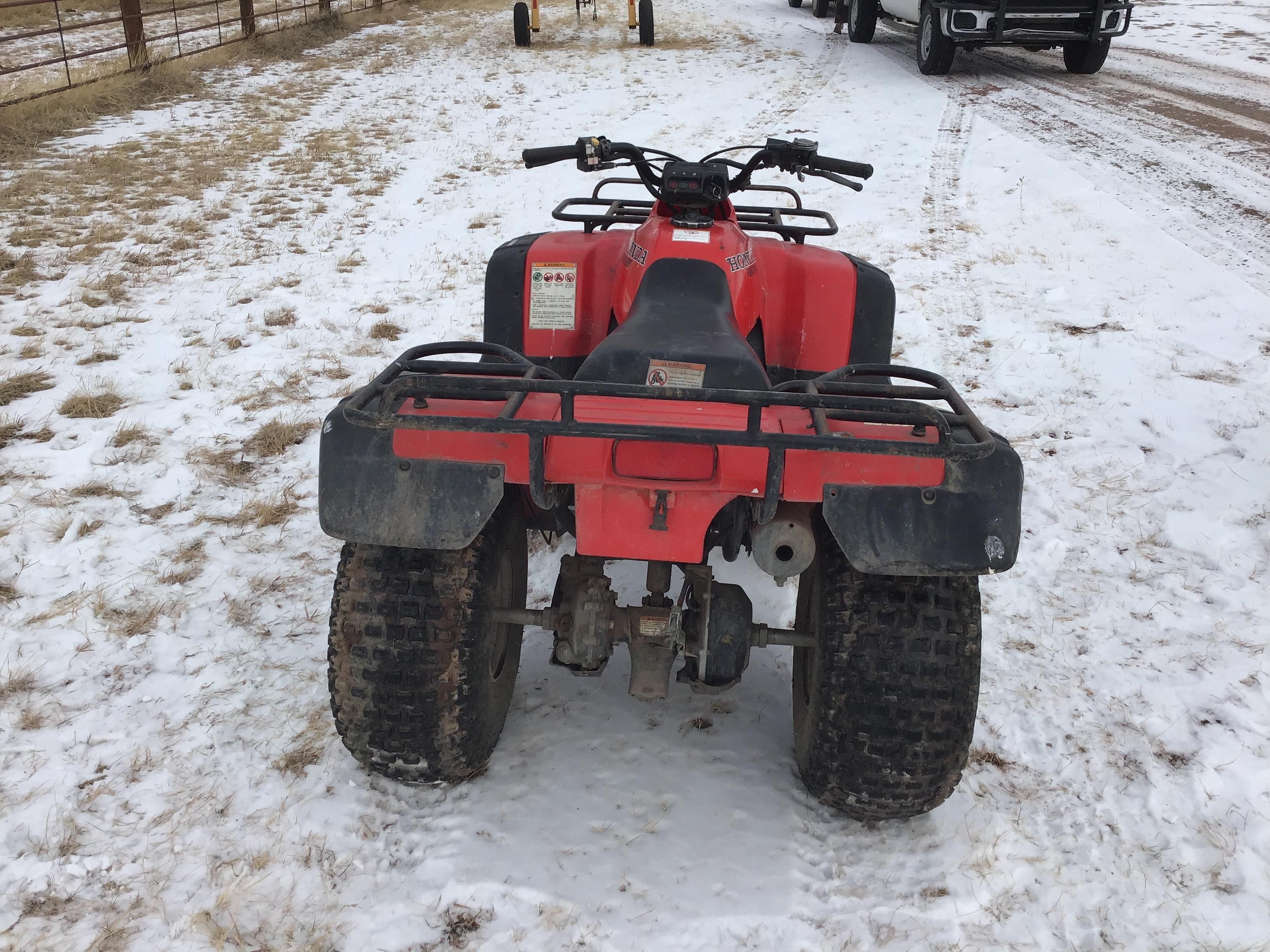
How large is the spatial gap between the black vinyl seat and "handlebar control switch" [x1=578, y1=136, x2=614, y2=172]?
30.5 inches

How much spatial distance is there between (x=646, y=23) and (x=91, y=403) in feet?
42.9

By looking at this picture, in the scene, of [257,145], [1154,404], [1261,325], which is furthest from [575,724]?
[257,145]

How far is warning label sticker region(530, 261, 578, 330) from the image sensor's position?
342cm

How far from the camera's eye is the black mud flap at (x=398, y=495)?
2053mm

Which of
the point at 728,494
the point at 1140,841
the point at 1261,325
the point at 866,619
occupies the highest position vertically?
the point at 728,494

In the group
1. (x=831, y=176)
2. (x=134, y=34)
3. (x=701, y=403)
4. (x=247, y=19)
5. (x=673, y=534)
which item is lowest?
(x=673, y=534)

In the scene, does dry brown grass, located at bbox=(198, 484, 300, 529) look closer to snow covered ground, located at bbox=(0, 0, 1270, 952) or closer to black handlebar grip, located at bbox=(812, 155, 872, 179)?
snow covered ground, located at bbox=(0, 0, 1270, 952)

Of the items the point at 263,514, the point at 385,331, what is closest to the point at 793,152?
the point at 263,514

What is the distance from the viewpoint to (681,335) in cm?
251

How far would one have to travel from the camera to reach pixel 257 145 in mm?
Result: 9789

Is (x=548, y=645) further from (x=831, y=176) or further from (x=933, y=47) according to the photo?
(x=933, y=47)

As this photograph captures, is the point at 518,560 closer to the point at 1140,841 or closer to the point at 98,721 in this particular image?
the point at 98,721

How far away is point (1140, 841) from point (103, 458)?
14.3ft

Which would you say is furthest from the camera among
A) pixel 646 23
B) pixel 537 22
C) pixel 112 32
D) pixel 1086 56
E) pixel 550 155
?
pixel 112 32
